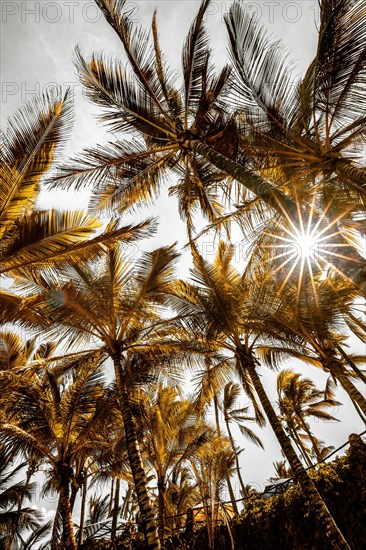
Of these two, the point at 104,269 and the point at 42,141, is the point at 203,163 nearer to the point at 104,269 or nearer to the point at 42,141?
the point at 42,141

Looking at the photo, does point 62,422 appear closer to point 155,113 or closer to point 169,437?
point 169,437

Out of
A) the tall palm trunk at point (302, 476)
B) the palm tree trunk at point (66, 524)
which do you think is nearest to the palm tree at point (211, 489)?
the tall palm trunk at point (302, 476)

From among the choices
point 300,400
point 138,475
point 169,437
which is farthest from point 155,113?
point 300,400

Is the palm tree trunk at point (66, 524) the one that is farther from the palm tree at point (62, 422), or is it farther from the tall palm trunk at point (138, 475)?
the tall palm trunk at point (138, 475)

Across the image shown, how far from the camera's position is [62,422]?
8.76 m

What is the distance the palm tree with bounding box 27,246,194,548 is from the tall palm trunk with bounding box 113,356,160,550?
0.04m

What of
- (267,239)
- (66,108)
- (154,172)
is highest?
(154,172)

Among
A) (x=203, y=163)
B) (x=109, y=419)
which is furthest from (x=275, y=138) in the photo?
(x=109, y=419)

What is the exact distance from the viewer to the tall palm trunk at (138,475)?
5988 millimetres

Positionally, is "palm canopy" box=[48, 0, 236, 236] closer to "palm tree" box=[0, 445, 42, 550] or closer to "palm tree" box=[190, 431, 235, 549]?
"palm tree" box=[190, 431, 235, 549]

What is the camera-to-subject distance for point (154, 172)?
691 centimetres

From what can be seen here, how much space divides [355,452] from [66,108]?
347 inches

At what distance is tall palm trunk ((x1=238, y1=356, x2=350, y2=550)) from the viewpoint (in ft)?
17.6

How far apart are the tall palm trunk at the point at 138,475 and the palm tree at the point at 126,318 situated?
4 cm
